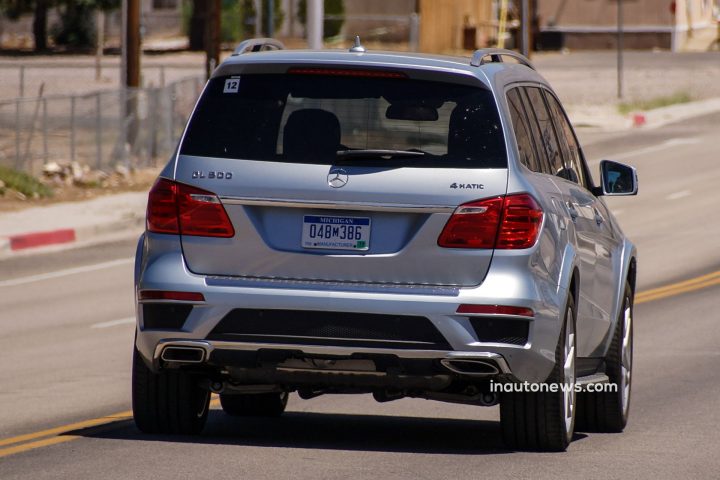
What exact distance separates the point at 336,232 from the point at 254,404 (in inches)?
87.7

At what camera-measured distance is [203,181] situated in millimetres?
7539

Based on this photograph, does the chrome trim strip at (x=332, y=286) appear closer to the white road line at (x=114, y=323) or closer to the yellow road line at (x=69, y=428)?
the yellow road line at (x=69, y=428)

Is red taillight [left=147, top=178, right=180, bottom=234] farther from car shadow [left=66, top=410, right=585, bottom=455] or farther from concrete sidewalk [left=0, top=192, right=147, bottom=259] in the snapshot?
concrete sidewalk [left=0, top=192, right=147, bottom=259]

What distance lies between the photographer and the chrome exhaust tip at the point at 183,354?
753 cm

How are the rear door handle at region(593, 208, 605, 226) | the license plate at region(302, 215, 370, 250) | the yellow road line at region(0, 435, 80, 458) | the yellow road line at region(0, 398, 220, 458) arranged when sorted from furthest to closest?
the rear door handle at region(593, 208, 605, 226), the yellow road line at region(0, 398, 220, 458), the yellow road line at region(0, 435, 80, 458), the license plate at region(302, 215, 370, 250)

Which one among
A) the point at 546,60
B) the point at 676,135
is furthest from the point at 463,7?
the point at 676,135

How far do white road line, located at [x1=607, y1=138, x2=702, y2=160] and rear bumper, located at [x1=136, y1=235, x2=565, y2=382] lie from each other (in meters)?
24.8

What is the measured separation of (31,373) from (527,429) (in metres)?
4.99

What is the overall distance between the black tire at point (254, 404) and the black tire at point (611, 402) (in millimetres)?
1726

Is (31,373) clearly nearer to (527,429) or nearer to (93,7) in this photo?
(527,429)

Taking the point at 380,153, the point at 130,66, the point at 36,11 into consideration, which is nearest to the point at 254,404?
the point at 380,153

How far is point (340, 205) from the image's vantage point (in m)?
7.39

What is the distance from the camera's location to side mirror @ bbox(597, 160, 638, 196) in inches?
369

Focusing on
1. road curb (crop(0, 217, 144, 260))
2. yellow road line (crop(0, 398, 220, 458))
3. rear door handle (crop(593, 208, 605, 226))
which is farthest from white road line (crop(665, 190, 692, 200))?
yellow road line (crop(0, 398, 220, 458))
